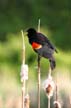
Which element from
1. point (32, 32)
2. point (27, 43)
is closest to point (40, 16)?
point (27, 43)

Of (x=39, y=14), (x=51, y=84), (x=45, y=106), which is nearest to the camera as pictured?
(x=51, y=84)

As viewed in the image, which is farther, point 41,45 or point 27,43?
point 27,43

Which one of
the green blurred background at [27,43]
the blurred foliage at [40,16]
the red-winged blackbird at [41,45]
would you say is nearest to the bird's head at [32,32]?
the red-winged blackbird at [41,45]

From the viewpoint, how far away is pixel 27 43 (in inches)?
68.3

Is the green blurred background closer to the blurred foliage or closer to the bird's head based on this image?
the blurred foliage

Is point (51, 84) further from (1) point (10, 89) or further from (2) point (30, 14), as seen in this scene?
(2) point (30, 14)

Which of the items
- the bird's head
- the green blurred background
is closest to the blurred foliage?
the green blurred background

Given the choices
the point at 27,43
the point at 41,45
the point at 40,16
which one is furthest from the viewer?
the point at 40,16

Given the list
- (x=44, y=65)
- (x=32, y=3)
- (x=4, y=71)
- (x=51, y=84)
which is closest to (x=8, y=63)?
(x=4, y=71)

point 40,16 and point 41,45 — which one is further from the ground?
A: point 40,16

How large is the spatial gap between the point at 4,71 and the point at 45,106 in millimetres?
252

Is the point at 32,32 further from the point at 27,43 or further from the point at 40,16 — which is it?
the point at 40,16

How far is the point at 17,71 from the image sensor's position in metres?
1.81

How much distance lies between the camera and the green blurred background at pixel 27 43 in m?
1.75
